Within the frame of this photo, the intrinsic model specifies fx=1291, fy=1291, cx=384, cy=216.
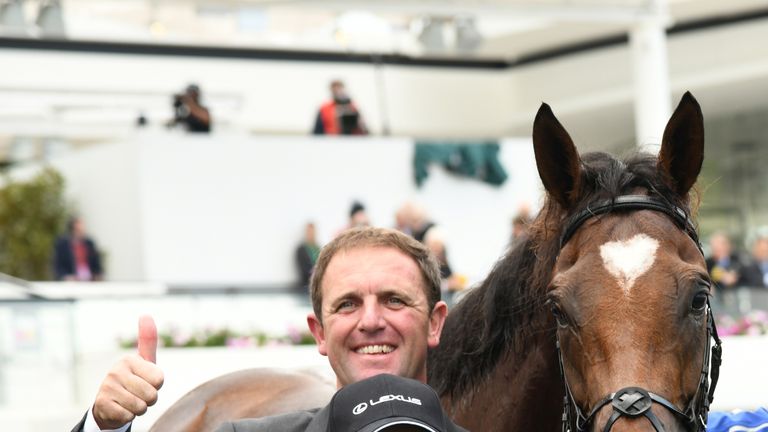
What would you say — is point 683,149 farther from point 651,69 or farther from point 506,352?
point 651,69

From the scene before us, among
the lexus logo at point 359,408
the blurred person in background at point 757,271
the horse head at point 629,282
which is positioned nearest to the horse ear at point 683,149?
the horse head at point 629,282

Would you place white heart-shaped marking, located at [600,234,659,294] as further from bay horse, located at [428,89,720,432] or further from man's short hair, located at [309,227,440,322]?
man's short hair, located at [309,227,440,322]

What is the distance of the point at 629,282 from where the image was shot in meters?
2.91

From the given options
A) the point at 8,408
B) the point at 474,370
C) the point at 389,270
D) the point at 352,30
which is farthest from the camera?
the point at 352,30

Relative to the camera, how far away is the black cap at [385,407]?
7.45ft

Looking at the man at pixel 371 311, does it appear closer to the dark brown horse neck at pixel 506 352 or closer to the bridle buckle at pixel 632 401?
the bridle buckle at pixel 632 401

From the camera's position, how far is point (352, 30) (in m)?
21.2

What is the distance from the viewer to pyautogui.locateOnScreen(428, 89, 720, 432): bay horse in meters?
2.84

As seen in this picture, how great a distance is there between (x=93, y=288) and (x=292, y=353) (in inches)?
152

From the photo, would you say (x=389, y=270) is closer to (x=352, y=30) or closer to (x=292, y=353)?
(x=292, y=353)

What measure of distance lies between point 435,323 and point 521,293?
0.67 meters

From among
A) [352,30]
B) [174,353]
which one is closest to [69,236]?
[174,353]

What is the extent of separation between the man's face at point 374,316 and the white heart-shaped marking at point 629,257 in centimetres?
46

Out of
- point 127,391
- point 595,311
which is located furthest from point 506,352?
point 127,391
